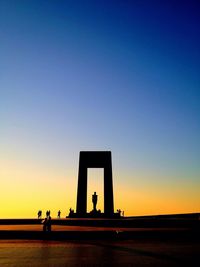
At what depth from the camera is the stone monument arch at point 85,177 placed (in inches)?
1388

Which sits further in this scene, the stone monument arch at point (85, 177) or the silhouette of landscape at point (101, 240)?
the stone monument arch at point (85, 177)

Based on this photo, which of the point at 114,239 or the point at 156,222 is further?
the point at 156,222

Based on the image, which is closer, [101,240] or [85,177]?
[101,240]

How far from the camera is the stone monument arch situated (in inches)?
1388

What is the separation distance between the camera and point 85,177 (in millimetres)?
36375

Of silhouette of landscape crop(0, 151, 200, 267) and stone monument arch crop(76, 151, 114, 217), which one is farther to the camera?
stone monument arch crop(76, 151, 114, 217)

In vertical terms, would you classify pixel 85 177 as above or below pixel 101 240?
above

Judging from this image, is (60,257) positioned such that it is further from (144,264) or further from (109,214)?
(109,214)

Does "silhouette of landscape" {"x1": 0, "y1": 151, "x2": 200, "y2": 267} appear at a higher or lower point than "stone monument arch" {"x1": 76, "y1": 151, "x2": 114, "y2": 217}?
lower

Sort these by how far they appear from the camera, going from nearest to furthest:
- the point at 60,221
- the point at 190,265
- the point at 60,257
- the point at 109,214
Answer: the point at 190,265 → the point at 60,257 → the point at 60,221 → the point at 109,214

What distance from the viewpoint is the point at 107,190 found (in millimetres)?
35875

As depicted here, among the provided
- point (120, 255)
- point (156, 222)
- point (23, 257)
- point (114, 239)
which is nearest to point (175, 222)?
point (156, 222)

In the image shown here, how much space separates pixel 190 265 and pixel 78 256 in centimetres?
339

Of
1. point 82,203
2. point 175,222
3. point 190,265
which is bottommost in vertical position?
point 190,265
